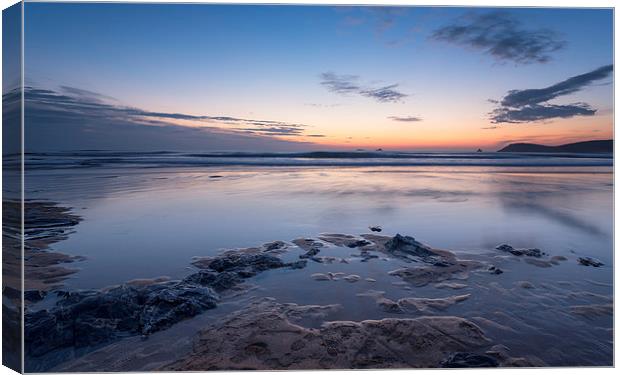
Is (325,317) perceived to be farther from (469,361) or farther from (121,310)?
(121,310)

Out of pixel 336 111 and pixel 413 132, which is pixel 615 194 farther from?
pixel 336 111

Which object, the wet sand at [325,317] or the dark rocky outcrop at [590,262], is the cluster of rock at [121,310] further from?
the dark rocky outcrop at [590,262]

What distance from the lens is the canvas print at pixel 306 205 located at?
6.82 ft

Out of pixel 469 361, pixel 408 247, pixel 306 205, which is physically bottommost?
pixel 469 361

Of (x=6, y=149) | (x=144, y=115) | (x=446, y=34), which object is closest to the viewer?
(x=6, y=149)

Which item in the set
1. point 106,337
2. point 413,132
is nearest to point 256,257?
point 106,337

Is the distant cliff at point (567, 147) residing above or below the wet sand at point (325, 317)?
above

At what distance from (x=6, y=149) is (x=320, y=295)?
2107 mm

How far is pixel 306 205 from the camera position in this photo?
4.82 metres

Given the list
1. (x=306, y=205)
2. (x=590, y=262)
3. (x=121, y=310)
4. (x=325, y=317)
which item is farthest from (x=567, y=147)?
(x=121, y=310)

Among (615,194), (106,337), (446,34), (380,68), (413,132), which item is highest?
(446,34)

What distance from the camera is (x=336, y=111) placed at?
15.7 feet

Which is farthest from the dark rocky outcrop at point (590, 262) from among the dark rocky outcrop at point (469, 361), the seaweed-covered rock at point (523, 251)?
the dark rocky outcrop at point (469, 361)

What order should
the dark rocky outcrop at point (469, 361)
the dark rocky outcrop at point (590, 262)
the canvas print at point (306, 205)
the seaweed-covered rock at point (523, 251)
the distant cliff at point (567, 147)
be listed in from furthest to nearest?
the distant cliff at point (567, 147)
the seaweed-covered rock at point (523, 251)
the dark rocky outcrop at point (590, 262)
the canvas print at point (306, 205)
the dark rocky outcrop at point (469, 361)
